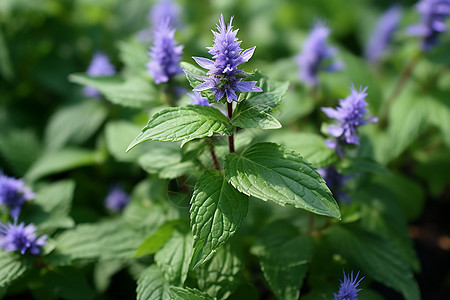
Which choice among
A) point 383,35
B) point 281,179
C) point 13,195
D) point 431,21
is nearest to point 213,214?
point 281,179

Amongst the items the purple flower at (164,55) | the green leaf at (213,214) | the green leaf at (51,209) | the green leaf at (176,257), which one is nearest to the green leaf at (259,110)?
the green leaf at (213,214)

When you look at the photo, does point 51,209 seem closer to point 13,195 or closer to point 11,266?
point 13,195

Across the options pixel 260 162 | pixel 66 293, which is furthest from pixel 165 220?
pixel 260 162

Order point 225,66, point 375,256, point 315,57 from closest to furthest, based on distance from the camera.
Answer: point 225,66 < point 375,256 < point 315,57

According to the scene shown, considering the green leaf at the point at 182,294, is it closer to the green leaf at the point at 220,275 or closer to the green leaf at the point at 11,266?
the green leaf at the point at 220,275

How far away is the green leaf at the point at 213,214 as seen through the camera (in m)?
1.51

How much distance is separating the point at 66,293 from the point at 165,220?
1.94 ft

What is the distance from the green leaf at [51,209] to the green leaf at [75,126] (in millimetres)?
664

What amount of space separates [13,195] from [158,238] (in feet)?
2.56

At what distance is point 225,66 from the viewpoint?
1511 mm

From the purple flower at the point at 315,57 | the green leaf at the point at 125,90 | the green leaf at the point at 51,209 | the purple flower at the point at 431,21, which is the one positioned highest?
the purple flower at the point at 431,21

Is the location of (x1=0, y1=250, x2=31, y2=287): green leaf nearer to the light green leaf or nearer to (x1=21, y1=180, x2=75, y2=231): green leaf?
(x1=21, y1=180, x2=75, y2=231): green leaf

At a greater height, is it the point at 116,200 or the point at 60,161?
the point at 60,161

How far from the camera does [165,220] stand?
2.16 m
